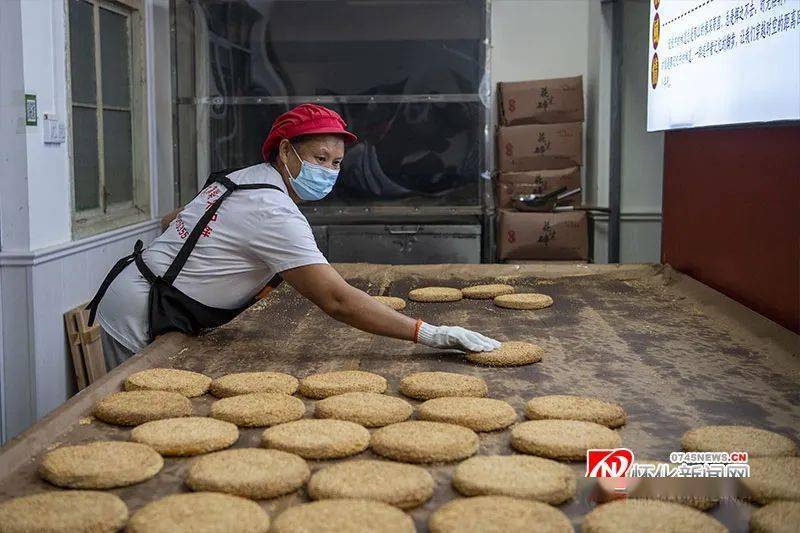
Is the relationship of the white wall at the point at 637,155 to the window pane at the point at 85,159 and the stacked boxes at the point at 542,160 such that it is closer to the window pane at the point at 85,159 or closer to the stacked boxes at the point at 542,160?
the stacked boxes at the point at 542,160

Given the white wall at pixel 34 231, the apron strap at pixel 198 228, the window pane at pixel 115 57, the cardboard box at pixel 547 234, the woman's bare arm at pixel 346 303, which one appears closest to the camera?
the woman's bare arm at pixel 346 303

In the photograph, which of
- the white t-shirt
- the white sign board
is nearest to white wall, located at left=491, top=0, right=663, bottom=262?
the white sign board

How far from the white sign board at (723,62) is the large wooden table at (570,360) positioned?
70 cm

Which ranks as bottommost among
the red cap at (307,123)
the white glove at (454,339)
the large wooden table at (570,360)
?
the large wooden table at (570,360)

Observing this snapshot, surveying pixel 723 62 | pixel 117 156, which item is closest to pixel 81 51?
pixel 117 156

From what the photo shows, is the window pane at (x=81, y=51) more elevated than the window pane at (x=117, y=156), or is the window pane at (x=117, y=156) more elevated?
the window pane at (x=81, y=51)

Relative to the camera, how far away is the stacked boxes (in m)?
5.59

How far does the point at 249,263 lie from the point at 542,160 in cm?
328

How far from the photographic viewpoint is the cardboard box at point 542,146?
223 inches

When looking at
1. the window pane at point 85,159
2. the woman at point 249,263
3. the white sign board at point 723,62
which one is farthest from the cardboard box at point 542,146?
the woman at point 249,263

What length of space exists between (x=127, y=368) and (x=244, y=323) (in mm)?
696

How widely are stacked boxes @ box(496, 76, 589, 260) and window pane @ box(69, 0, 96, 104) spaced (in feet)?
8.33

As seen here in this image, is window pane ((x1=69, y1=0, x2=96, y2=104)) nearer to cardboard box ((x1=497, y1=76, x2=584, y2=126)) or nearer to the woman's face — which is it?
the woman's face

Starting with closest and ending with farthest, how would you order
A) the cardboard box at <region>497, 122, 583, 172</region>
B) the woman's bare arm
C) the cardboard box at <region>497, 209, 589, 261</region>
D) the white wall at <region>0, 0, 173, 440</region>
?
the woman's bare arm < the white wall at <region>0, 0, 173, 440</region> < the cardboard box at <region>497, 209, 589, 261</region> < the cardboard box at <region>497, 122, 583, 172</region>
